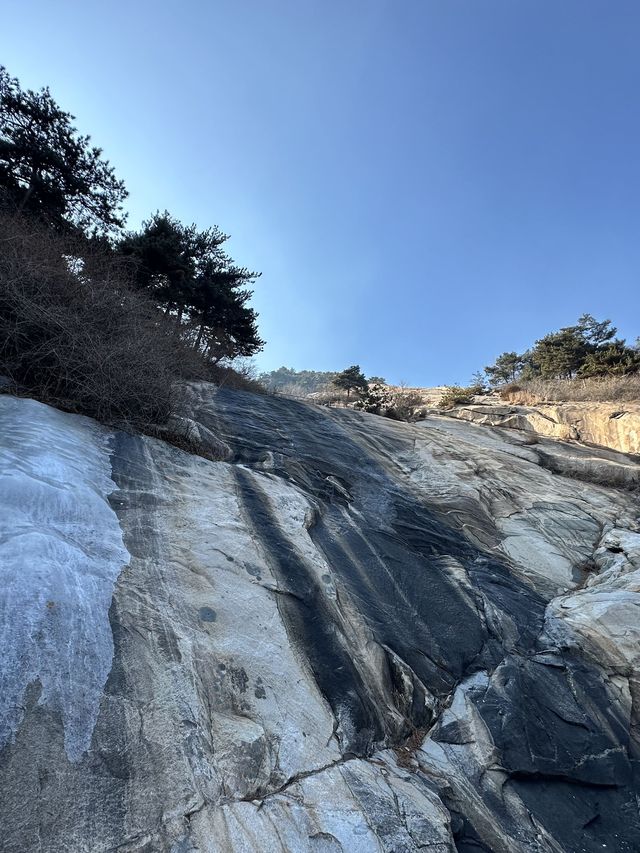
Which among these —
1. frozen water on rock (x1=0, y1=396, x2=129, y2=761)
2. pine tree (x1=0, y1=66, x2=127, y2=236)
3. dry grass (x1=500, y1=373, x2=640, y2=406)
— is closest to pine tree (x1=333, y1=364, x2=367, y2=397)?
dry grass (x1=500, y1=373, x2=640, y2=406)

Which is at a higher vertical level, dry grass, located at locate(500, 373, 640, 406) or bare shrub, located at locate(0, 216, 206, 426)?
dry grass, located at locate(500, 373, 640, 406)

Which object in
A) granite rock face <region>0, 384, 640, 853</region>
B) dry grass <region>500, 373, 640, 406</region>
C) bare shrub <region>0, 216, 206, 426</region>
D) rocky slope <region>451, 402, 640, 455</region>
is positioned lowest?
granite rock face <region>0, 384, 640, 853</region>

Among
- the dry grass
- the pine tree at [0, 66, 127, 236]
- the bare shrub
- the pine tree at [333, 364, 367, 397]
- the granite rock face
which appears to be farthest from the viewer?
the pine tree at [333, 364, 367, 397]

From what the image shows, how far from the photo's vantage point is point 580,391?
15.2 m

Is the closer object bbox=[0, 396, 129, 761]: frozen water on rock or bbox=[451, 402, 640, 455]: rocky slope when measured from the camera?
bbox=[0, 396, 129, 761]: frozen water on rock

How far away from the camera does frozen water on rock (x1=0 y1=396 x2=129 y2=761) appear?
1.68 m

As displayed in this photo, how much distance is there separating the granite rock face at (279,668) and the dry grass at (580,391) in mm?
11501

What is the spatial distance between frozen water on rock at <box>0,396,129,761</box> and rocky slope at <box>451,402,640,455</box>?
12624mm

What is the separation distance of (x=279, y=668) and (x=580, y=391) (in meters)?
17.4

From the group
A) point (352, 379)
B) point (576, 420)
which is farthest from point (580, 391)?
point (352, 379)

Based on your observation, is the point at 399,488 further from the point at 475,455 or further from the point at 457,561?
the point at 475,455

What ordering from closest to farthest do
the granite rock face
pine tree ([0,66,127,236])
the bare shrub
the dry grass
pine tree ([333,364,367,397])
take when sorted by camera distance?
1. the granite rock face
2. the bare shrub
3. pine tree ([0,66,127,236])
4. the dry grass
5. pine tree ([333,364,367,397])

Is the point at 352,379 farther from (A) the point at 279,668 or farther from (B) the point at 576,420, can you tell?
(A) the point at 279,668

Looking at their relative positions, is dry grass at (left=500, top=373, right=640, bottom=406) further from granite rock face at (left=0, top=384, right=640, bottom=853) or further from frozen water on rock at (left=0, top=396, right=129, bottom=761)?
frozen water on rock at (left=0, top=396, right=129, bottom=761)
